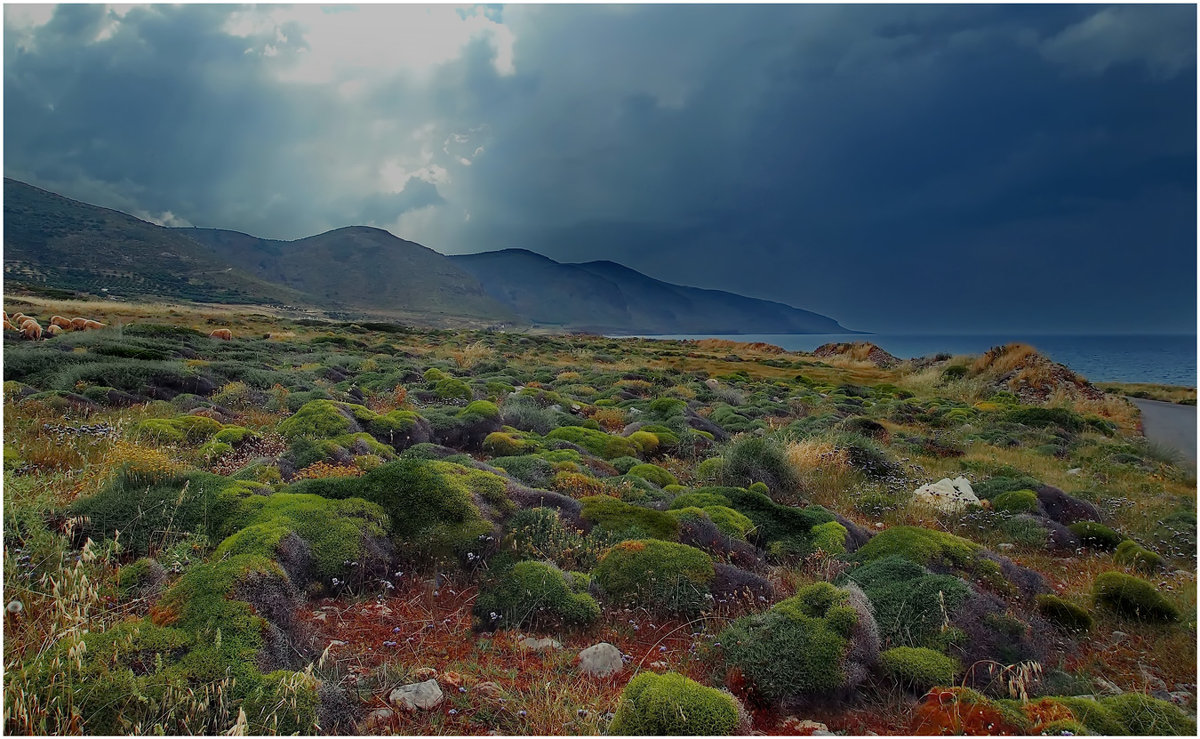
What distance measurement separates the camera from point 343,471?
7238 mm

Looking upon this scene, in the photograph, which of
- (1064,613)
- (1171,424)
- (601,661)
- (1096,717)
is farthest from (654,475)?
(1171,424)

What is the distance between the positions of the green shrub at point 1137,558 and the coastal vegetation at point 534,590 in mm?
39

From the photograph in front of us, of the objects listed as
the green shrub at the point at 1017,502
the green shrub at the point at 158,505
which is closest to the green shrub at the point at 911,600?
the green shrub at the point at 1017,502

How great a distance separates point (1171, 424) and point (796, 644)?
26.7 meters

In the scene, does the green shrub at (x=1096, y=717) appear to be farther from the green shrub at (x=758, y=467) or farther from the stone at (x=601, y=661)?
the green shrub at (x=758, y=467)

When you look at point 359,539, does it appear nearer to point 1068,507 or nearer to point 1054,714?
point 1054,714

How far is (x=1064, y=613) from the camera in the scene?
19.5ft

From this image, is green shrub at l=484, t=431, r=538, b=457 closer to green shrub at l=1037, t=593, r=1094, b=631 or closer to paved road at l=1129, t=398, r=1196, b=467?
green shrub at l=1037, t=593, r=1094, b=631

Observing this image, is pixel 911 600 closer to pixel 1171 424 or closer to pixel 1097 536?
pixel 1097 536

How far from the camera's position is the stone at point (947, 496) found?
971 centimetres

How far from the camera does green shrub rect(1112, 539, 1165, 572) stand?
24.8 ft

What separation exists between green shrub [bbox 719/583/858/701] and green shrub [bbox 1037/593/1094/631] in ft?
9.04

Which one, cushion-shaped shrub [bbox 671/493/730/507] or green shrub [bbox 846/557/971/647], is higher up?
cushion-shaped shrub [bbox 671/493/730/507]

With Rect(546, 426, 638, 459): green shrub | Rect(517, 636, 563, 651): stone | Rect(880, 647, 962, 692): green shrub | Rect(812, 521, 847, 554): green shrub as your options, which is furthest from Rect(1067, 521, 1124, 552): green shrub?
Rect(517, 636, 563, 651): stone
